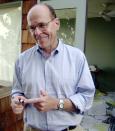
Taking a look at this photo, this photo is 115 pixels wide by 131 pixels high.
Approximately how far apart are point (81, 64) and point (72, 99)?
9.3 inches

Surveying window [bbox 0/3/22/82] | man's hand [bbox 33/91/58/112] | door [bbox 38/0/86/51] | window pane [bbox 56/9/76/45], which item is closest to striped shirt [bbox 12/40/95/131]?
man's hand [bbox 33/91/58/112]

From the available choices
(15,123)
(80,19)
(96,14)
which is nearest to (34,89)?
(80,19)

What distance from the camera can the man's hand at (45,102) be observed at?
1450 mm

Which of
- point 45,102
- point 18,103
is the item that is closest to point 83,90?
point 45,102

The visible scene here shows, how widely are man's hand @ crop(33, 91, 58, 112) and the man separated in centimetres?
1

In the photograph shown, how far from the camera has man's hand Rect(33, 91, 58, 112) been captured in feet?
4.76

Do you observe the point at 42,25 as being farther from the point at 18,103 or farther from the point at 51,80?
the point at 18,103

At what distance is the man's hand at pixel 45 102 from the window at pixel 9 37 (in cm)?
220

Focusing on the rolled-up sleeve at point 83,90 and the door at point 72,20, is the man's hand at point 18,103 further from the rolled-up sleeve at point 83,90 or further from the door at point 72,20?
the door at point 72,20

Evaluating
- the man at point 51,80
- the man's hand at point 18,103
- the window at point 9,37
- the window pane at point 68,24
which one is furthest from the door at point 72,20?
the man's hand at point 18,103

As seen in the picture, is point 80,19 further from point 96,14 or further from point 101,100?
point 96,14

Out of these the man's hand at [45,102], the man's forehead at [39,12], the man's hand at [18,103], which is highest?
the man's forehead at [39,12]

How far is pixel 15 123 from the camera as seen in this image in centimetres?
335

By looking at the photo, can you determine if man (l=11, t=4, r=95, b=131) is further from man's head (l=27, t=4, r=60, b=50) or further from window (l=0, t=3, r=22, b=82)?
window (l=0, t=3, r=22, b=82)
